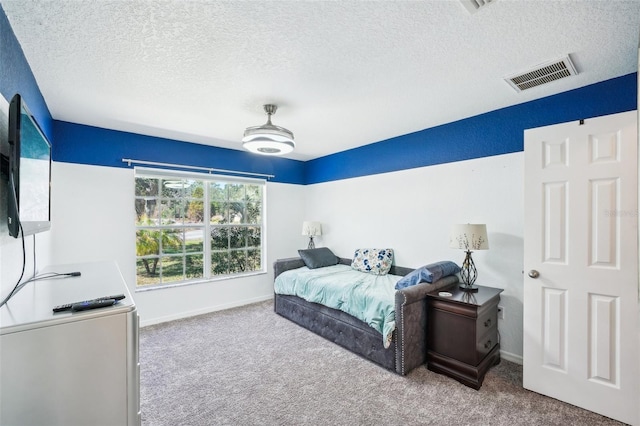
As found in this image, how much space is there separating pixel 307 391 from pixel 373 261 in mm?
1949

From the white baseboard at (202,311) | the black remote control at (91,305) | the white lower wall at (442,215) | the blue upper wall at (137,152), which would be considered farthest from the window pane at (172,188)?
the black remote control at (91,305)

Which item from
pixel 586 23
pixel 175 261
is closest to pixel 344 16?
pixel 586 23

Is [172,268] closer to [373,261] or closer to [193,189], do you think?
[193,189]

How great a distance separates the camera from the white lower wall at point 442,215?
2729 mm

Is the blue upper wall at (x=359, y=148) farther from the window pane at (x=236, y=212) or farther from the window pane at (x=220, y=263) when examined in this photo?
the window pane at (x=220, y=263)

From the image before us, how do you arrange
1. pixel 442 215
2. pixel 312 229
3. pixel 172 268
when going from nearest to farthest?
pixel 442 215, pixel 172 268, pixel 312 229

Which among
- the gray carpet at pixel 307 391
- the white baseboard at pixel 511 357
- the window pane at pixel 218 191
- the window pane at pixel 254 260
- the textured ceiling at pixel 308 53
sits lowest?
the gray carpet at pixel 307 391

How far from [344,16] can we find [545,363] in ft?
9.28

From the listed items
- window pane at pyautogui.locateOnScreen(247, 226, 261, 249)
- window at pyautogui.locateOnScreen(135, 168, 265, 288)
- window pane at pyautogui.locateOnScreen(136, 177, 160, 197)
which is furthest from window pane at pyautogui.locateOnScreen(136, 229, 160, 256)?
window pane at pyautogui.locateOnScreen(247, 226, 261, 249)

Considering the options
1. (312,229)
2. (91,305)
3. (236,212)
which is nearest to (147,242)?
(236,212)

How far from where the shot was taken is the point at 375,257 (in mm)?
3828

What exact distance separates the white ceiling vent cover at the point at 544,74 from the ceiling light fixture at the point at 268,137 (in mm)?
1920

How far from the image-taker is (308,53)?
1.87 meters

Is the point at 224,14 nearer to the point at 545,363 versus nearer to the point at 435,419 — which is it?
the point at 435,419
